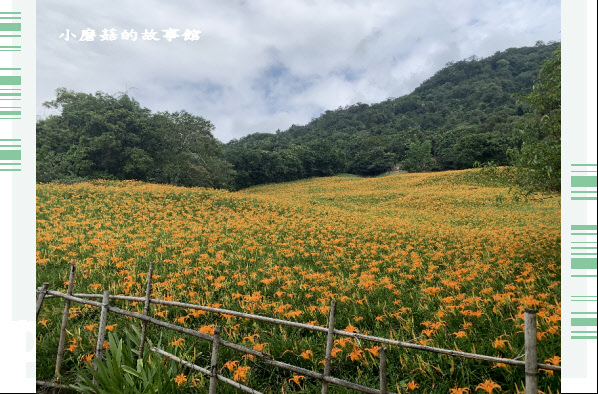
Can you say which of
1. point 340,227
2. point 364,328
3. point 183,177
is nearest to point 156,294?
point 364,328

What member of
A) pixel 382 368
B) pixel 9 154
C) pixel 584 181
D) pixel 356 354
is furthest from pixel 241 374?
pixel 584 181

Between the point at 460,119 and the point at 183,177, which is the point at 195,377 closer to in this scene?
the point at 183,177

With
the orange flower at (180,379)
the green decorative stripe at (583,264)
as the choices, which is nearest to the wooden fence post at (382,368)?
the green decorative stripe at (583,264)

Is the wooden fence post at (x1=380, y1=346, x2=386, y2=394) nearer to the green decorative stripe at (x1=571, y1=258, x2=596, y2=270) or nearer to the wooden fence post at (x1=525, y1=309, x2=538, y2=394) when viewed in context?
the wooden fence post at (x1=525, y1=309, x2=538, y2=394)

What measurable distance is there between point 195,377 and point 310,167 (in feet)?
151

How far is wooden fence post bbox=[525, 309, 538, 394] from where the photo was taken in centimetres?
158

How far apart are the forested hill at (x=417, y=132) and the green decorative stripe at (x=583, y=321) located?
20.5m

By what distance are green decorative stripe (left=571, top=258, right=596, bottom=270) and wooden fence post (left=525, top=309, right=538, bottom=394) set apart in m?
0.46

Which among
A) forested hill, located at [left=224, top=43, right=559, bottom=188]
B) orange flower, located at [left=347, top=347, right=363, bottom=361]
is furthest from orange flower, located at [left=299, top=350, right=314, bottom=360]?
forested hill, located at [left=224, top=43, right=559, bottom=188]

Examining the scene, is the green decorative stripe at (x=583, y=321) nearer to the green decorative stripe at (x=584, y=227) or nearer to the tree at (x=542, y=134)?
the green decorative stripe at (x=584, y=227)

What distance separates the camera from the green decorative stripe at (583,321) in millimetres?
1109

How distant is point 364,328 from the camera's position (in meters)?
3.81

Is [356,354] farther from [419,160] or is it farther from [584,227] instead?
[419,160]

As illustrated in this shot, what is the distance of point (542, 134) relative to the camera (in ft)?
21.5
